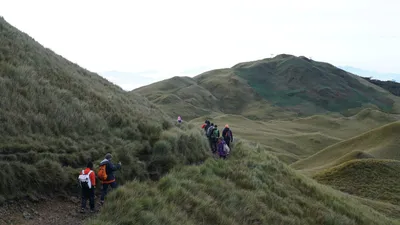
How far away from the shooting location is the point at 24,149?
37.5 feet

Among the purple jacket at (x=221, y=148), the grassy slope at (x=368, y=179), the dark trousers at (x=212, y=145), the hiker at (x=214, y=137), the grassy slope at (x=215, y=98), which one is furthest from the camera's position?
the grassy slope at (x=215, y=98)

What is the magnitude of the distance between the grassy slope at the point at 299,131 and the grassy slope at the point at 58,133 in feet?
124

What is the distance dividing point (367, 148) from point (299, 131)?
42.1 metres

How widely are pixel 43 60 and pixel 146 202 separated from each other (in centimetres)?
1362

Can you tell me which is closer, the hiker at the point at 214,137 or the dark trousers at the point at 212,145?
the dark trousers at the point at 212,145

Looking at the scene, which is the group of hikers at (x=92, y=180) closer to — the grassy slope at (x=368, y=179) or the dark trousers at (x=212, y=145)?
the dark trousers at (x=212, y=145)

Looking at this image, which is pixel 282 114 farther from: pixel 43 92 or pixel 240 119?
pixel 43 92

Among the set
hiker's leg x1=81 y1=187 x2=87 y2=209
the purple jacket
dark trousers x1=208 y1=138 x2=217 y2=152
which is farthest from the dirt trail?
dark trousers x1=208 y1=138 x2=217 y2=152

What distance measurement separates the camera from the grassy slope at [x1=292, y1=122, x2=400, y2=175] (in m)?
48.0

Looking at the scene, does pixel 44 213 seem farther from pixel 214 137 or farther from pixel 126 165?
pixel 214 137

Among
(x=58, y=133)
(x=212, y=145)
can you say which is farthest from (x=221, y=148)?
(x=58, y=133)

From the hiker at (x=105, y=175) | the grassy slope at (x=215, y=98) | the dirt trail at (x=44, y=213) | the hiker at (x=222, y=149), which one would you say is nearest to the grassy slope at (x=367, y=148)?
the hiker at (x=222, y=149)

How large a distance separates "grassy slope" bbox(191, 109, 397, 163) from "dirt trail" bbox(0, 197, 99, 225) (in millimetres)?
44819

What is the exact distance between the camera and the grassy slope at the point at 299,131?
208ft
